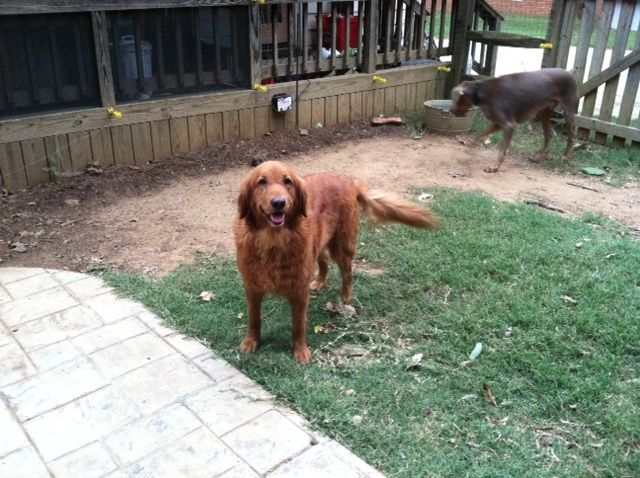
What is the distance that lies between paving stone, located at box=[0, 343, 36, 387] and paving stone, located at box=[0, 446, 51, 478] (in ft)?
1.82

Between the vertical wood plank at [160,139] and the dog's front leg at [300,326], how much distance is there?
11.7ft

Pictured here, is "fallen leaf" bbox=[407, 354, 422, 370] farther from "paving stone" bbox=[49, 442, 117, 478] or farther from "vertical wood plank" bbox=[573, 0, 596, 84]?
"vertical wood plank" bbox=[573, 0, 596, 84]

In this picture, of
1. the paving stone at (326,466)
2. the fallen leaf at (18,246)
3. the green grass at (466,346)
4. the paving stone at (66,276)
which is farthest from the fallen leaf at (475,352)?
the fallen leaf at (18,246)

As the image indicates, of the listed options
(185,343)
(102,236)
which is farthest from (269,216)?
(102,236)

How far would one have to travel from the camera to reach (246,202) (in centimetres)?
275

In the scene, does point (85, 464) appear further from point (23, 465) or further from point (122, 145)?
point (122, 145)

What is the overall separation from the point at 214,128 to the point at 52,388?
405 centimetres

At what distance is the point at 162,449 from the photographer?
8.11 feet

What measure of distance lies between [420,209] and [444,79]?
5.41m

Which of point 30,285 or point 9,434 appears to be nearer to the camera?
point 9,434

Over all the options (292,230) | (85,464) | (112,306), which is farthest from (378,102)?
(85,464)

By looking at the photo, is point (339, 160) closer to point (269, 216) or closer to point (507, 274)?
point (507, 274)

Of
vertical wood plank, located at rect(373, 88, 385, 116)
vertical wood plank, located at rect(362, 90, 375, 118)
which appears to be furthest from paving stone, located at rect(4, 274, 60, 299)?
vertical wood plank, located at rect(373, 88, 385, 116)

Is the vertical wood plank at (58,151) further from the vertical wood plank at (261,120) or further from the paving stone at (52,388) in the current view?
the paving stone at (52,388)
